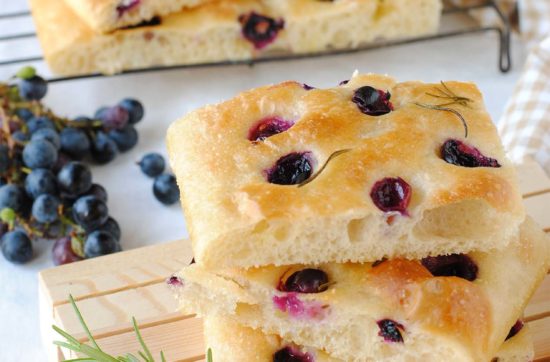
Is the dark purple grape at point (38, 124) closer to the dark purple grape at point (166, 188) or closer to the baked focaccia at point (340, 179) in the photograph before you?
the dark purple grape at point (166, 188)

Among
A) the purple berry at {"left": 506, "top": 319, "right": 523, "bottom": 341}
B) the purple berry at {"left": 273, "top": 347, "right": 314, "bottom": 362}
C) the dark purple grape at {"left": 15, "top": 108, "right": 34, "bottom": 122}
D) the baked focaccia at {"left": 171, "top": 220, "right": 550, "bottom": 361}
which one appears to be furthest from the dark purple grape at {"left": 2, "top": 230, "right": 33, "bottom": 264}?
the purple berry at {"left": 506, "top": 319, "right": 523, "bottom": 341}

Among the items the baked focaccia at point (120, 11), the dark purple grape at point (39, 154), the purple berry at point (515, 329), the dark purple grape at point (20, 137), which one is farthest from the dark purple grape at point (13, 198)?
the purple berry at point (515, 329)

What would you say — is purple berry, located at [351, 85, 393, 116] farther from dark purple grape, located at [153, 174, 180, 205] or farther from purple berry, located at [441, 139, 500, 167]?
dark purple grape, located at [153, 174, 180, 205]

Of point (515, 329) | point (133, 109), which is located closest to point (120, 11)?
point (133, 109)

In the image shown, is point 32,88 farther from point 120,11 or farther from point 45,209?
point 45,209

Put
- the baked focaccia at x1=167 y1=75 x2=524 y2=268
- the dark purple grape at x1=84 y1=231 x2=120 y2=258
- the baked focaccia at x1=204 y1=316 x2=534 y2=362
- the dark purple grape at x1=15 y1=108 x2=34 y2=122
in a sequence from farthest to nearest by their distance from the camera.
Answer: the dark purple grape at x1=15 y1=108 x2=34 y2=122 → the dark purple grape at x1=84 y1=231 x2=120 y2=258 → the baked focaccia at x1=204 y1=316 x2=534 y2=362 → the baked focaccia at x1=167 y1=75 x2=524 y2=268

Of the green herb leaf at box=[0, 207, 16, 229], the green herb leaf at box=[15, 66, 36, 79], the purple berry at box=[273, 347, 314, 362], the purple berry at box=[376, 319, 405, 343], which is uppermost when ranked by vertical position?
the green herb leaf at box=[15, 66, 36, 79]
